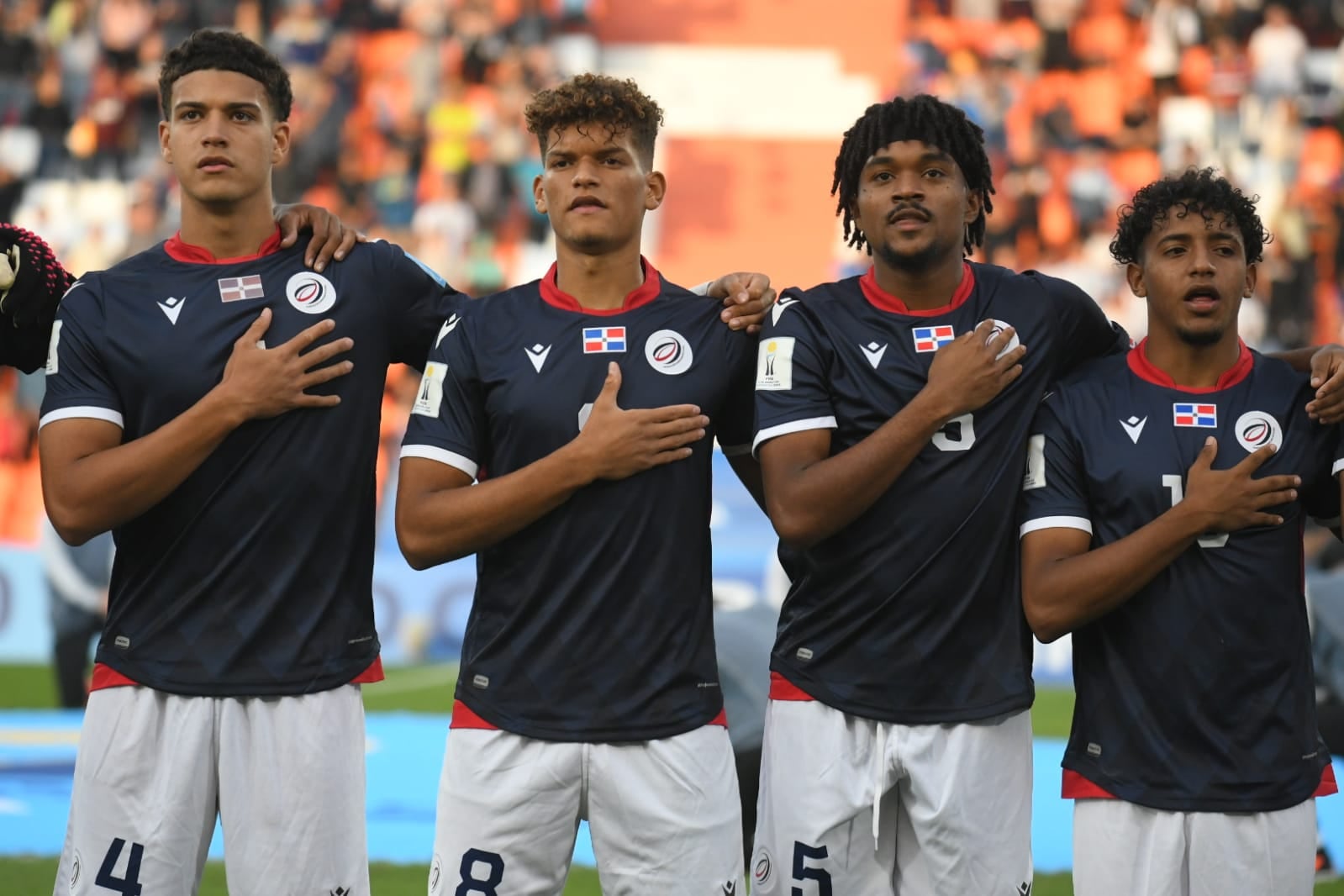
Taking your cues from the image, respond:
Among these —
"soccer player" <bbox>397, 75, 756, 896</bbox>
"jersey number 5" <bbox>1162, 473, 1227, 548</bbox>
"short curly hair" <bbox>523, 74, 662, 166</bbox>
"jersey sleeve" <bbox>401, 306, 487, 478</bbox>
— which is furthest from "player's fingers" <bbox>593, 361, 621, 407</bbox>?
"jersey number 5" <bbox>1162, 473, 1227, 548</bbox>

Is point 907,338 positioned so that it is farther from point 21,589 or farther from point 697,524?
point 21,589

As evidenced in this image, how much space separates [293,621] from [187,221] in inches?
40.7

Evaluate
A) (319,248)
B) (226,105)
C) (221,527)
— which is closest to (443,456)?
(221,527)

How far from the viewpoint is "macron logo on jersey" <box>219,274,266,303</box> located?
3936 mm

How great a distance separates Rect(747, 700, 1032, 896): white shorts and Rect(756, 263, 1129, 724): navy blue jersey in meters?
0.06

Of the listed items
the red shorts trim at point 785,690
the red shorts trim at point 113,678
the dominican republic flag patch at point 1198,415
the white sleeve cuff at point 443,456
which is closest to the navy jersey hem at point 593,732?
the red shorts trim at point 785,690

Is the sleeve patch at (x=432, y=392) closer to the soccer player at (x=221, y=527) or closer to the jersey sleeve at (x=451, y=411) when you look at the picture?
the jersey sleeve at (x=451, y=411)

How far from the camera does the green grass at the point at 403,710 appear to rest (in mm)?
6316

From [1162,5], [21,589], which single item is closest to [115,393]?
[21,589]

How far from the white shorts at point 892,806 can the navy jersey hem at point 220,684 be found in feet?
3.52

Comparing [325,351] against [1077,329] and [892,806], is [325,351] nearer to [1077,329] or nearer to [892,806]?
[892,806]

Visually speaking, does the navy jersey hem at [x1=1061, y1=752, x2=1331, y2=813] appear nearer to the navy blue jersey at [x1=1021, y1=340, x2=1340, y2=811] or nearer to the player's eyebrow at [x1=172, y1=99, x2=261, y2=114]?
the navy blue jersey at [x1=1021, y1=340, x2=1340, y2=811]

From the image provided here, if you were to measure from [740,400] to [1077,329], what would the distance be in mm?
837

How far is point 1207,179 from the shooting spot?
390cm
